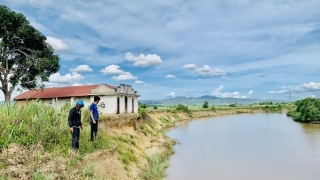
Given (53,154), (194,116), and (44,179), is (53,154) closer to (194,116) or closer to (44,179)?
(44,179)

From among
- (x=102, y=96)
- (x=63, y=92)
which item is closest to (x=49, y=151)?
(x=102, y=96)

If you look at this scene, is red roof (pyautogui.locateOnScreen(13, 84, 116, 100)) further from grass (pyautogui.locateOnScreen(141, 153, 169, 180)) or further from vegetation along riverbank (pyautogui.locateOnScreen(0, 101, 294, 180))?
vegetation along riverbank (pyautogui.locateOnScreen(0, 101, 294, 180))

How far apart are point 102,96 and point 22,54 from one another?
9477mm

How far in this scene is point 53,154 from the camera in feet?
26.6

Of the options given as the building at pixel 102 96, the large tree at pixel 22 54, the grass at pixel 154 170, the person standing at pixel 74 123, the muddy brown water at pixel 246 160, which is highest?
the large tree at pixel 22 54

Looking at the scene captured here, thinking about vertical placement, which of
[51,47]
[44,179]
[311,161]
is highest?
[51,47]

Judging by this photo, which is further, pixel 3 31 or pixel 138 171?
pixel 3 31

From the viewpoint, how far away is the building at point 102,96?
818 inches

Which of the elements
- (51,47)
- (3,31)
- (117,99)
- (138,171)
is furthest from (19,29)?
(138,171)

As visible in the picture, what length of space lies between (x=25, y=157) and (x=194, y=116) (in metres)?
57.9

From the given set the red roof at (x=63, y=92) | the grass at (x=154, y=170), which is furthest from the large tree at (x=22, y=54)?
the grass at (x=154, y=170)

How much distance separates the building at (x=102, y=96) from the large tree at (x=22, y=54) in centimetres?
196

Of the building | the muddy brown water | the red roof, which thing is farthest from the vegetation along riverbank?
the red roof

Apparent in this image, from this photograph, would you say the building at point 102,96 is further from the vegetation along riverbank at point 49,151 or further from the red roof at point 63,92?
the vegetation along riverbank at point 49,151
